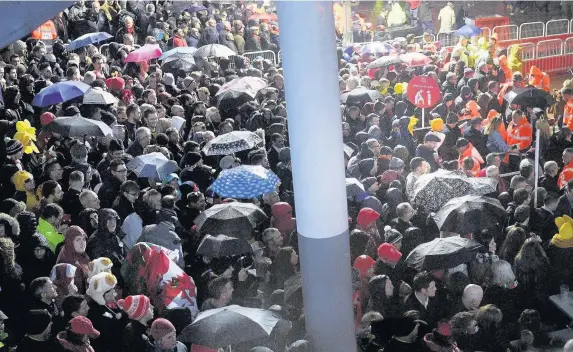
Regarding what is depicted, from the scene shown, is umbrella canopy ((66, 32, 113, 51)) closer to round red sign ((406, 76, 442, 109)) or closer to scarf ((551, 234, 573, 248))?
round red sign ((406, 76, 442, 109))

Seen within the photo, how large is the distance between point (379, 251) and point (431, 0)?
68.9 feet

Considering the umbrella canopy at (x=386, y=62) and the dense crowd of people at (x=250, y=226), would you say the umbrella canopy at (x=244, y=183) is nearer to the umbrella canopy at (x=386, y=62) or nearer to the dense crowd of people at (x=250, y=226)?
the dense crowd of people at (x=250, y=226)

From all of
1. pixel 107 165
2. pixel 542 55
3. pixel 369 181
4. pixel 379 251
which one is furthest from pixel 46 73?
pixel 542 55

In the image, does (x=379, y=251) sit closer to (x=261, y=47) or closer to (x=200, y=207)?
(x=200, y=207)

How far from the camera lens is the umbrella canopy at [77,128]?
10070mm

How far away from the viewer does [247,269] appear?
25.0 feet

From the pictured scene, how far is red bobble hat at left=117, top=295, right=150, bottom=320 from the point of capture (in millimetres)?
6445

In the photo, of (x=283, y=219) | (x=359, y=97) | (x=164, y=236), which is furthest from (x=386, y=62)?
(x=164, y=236)

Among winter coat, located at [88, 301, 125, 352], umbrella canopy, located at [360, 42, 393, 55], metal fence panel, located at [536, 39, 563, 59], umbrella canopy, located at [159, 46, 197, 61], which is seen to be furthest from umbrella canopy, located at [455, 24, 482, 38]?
winter coat, located at [88, 301, 125, 352]

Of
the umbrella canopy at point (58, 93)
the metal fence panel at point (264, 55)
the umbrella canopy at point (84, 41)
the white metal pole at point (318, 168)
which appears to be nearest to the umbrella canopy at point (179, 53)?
the umbrella canopy at point (84, 41)

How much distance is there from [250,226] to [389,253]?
1.57 meters

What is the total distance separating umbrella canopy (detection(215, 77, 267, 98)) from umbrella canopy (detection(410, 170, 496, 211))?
5.51 metres

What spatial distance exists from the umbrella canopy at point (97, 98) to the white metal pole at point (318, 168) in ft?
19.8

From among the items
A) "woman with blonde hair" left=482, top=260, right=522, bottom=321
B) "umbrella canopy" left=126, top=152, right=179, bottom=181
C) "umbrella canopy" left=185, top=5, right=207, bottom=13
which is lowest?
"woman with blonde hair" left=482, top=260, right=522, bottom=321
